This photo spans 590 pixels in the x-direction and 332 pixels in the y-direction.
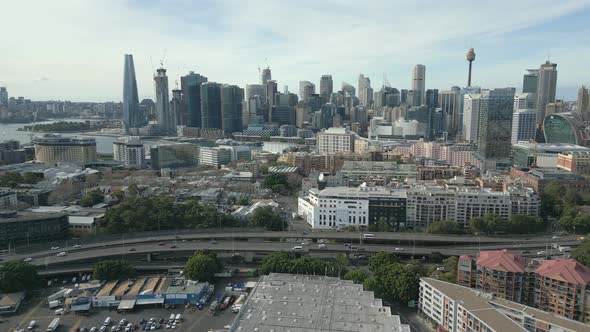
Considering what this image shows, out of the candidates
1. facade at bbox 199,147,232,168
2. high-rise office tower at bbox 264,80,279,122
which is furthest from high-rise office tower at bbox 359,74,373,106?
facade at bbox 199,147,232,168

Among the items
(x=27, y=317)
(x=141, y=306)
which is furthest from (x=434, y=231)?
(x=27, y=317)

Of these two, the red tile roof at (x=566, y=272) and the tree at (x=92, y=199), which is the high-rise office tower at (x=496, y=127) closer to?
the red tile roof at (x=566, y=272)

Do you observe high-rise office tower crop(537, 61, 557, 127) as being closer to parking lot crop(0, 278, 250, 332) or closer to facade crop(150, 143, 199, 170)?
facade crop(150, 143, 199, 170)

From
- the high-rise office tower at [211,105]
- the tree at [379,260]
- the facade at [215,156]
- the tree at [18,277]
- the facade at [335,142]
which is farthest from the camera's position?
the high-rise office tower at [211,105]

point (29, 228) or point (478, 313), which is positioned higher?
point (29, 228)

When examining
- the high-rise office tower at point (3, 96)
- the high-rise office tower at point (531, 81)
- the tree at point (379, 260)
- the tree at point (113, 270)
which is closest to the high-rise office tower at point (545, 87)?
the high-rise office tower at point (531, 81)

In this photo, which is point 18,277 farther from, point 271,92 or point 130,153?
point 271,92

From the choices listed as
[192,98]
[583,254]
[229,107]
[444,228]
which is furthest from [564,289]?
[192,98]
